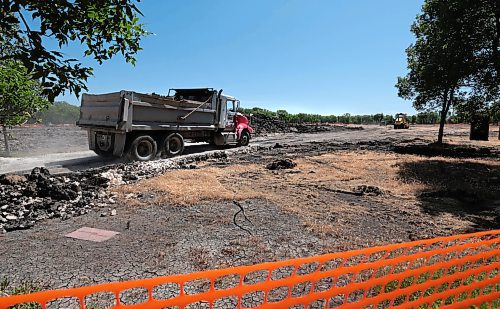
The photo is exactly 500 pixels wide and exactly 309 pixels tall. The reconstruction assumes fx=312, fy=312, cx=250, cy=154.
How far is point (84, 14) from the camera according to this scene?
3.52 meters

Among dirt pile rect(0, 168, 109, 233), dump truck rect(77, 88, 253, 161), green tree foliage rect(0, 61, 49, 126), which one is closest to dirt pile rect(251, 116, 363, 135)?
dump truck rect(77, 88, 253, 161)

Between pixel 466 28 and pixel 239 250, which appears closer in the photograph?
pixel 239 250

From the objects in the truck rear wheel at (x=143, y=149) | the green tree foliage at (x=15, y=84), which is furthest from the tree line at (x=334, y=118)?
the green tree foliage at (x=15, y=84)

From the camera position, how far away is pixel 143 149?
39.8 ft

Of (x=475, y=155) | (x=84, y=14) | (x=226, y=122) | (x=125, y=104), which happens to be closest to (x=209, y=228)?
(x=84, y=14)

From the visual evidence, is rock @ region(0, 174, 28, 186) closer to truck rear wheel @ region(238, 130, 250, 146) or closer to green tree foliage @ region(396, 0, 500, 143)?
truck rear wheel @ region(238, 130, 250, 146)

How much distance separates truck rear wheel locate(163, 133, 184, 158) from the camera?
42.3ft

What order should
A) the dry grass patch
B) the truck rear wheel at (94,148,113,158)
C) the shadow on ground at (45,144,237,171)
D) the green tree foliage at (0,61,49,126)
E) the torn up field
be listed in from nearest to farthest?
the torn up field → the green tree foliage at (0,61,49,126) → the dry grass patch → the shadow on ground at (45,144,237,171) → the truck rear wheel at (94,148,113,158)

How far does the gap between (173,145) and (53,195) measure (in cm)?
688

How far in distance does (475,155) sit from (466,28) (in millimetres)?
6485

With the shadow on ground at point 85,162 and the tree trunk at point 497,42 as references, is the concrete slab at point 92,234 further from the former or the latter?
the tree trunk at point 497,42

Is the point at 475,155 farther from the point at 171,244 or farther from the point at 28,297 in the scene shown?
the point at 28,297

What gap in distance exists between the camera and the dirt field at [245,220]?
409 cm

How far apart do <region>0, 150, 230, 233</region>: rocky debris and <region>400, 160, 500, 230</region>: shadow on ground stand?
→ 280 inches
